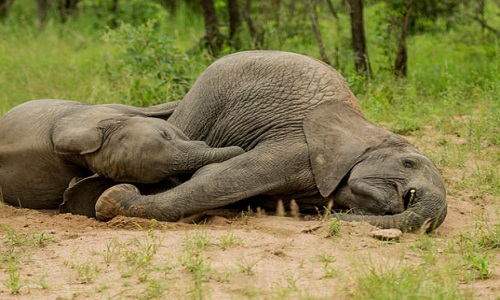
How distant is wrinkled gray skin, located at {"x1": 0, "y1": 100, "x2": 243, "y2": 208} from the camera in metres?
5.38

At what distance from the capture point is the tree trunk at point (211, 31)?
33.8 feet

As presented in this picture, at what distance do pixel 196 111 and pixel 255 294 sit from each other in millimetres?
2222

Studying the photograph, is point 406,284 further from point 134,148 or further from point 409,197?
point 134,148

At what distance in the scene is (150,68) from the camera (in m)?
8.34

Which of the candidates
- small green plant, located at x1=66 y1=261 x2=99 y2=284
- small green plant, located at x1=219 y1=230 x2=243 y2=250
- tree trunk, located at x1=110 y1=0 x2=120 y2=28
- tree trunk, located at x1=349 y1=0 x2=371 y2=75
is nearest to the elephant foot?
small green plant, located at x1=219 y1=230 x2=243 y2=250

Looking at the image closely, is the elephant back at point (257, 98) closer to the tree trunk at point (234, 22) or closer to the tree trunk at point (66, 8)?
the tree trunk at point (234, 22)

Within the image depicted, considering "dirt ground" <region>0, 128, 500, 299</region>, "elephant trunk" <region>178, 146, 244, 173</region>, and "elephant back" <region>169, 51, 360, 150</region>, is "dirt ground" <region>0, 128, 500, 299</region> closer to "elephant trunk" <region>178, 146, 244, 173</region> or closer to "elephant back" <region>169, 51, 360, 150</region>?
"elephant trunk" <region>178, 146, 244, 173</region>

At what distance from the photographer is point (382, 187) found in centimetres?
516

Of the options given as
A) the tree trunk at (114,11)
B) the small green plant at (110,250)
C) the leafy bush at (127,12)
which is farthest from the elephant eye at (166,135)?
the tree trunk at (114,11)

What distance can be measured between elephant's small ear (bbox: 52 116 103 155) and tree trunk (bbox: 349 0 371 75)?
426 centimetres

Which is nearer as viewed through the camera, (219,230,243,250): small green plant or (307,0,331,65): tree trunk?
(219,230,243,250): small green plant

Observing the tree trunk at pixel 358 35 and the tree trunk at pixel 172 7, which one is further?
the tree trunk at pixel 172 7

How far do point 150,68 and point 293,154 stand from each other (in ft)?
10.9

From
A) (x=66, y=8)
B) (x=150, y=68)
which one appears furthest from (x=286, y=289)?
(x=66, y=8)
